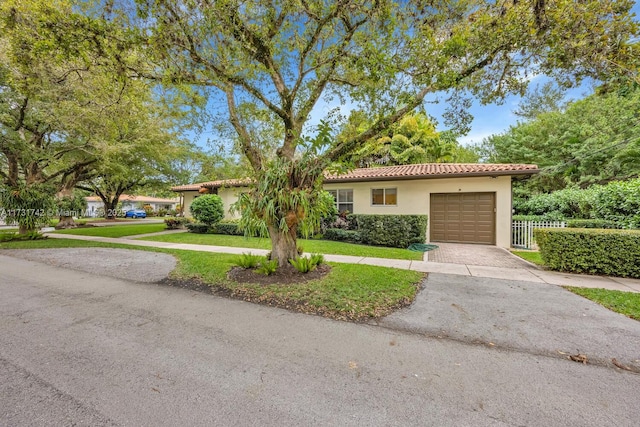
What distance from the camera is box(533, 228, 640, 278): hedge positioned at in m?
5.76

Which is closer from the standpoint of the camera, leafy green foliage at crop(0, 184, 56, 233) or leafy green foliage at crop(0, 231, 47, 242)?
leafy green foliage at crop(0, 184, 56, 233)

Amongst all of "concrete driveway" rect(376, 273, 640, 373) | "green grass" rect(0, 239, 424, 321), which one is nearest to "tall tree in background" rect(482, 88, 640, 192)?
"concrete driveway" rect(376, 273, 640, 373)

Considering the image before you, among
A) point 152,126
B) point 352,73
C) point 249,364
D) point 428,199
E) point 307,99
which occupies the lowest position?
point 249,364

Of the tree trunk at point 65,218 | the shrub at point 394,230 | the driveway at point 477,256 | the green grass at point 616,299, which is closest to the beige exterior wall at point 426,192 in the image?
the driveway at point 477,256

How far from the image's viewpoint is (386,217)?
10148 mm

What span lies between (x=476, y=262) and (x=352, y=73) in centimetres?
615

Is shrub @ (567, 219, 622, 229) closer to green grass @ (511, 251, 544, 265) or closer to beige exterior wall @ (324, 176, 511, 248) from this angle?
beige exterior wall @ (324, 176, 511, 248)

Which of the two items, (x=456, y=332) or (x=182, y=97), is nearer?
(x=456, y=332)

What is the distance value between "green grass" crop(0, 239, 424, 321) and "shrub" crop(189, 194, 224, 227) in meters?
7.36

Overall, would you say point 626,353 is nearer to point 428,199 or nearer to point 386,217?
point 386,217

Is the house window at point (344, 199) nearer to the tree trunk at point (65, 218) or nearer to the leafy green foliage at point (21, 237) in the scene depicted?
the leafy green foliage at point (21, 237)

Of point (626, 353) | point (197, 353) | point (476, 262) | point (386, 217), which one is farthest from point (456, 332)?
point (386, 217)

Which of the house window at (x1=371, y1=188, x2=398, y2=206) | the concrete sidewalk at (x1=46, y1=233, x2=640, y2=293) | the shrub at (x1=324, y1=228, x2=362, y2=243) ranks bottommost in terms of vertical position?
the concrete sidewalk at (x1=46, y1=233, x2=640, y2=293)

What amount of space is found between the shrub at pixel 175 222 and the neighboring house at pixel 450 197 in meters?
8.10
